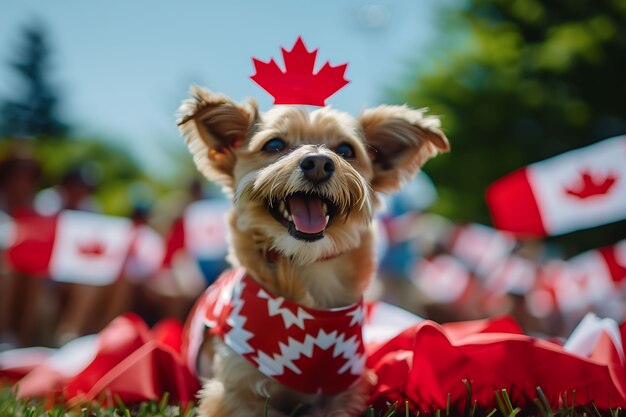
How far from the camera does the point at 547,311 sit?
6.71 meters

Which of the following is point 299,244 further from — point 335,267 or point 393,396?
point 393,396

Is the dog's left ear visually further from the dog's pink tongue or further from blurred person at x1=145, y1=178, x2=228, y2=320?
blurred person at x1=145, y1=178, x2=228, y2=320

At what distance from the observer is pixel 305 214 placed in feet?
8.52

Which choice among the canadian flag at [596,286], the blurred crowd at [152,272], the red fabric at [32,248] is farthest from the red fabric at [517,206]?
the red fabric at [32,248]

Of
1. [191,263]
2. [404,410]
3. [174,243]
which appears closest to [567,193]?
[404,410]

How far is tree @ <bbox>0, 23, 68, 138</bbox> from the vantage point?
48906 millimetres

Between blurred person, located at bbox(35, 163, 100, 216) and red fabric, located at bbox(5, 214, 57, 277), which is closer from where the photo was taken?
red fabric, located at bbox(5, 214, 57, 277)

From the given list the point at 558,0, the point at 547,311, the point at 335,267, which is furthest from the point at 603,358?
the point at 558,0

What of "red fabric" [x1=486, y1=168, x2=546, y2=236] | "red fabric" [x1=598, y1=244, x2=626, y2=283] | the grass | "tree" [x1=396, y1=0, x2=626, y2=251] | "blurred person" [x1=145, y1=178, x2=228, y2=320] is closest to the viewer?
the grass

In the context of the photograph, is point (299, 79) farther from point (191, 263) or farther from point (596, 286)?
point (596, 286)

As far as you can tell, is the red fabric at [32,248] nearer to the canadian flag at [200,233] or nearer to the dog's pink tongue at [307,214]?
the canadian flag at [200,233]

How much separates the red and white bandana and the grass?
177 mm

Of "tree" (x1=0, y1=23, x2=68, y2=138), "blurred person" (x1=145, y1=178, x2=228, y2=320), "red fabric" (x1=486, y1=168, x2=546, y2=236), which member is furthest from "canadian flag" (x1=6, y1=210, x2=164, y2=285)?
"tree" (x1=0, y1=23, x2=68, y2=138)

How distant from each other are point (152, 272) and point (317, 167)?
5486mm
